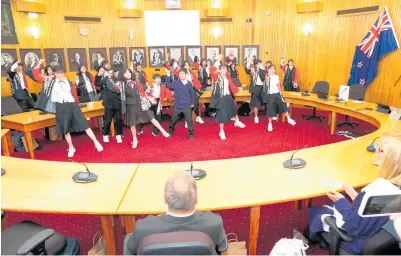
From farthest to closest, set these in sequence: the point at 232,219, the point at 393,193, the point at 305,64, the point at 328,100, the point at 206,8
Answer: the point at 206,8 < the point at 305,64 < the point at 328,100 < the point at 232,219 < the point at 393,193

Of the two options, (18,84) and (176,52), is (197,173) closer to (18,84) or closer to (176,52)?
(18,84)

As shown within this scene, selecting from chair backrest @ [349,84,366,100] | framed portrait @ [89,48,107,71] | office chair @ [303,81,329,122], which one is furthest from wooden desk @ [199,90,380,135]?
framed portrait @ [89,48,107,71]

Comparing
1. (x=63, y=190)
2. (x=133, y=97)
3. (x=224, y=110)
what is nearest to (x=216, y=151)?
(x=224, y=110)

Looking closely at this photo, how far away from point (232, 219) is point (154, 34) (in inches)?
352

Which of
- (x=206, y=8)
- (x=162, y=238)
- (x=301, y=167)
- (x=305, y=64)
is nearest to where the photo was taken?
(x=162, y=238)

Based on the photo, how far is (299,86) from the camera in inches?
405

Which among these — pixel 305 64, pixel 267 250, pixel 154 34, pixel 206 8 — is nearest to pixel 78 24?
pixel 154 34

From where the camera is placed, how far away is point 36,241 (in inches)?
79.4

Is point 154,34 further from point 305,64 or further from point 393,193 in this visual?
point 393,193

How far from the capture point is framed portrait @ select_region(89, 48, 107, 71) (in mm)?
10414

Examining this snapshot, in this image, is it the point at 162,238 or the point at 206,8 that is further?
the point at 206,8

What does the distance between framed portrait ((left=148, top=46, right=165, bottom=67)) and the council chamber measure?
37 millimetres

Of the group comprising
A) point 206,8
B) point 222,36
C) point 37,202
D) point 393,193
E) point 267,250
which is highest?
point 206,8

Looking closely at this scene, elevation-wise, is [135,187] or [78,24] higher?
[78,24]
